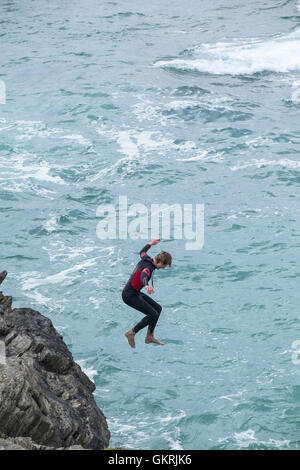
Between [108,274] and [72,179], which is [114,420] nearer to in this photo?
[108,274]

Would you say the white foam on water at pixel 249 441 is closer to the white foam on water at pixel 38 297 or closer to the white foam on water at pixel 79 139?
the white foam on water at pixel 38 297

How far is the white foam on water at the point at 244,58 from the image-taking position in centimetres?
3684

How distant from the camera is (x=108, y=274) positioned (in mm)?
21078

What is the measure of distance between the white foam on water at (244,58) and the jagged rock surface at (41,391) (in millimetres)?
25603

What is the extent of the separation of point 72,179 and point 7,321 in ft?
48.2

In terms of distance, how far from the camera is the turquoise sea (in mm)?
15773

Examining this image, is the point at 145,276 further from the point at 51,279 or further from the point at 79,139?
the point at 79,139

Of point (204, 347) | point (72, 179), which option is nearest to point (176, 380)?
point (204, 347)

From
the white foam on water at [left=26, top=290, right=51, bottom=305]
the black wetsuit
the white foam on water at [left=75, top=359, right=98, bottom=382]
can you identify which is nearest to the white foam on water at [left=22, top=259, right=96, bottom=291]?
the white foam on water at [left=26, top=290, right=51, bottom=305]

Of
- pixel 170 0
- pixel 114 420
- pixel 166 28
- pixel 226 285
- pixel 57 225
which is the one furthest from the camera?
pixel 170 0

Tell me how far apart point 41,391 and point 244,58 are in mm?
31111

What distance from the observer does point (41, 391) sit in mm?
9883

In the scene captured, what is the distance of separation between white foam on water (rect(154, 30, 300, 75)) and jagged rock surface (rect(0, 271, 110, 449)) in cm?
2560
